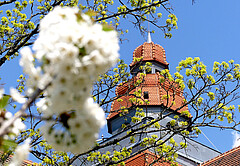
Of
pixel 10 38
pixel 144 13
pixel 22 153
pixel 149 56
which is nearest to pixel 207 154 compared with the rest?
pixel 149 56

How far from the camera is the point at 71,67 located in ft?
4.66

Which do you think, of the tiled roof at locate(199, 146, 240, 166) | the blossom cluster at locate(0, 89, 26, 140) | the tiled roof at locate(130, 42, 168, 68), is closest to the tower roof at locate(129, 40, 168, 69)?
the tiled roof at locate(130, 42, 168, 68)

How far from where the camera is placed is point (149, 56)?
2484 centimetres

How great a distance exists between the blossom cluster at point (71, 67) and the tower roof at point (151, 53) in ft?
75.3

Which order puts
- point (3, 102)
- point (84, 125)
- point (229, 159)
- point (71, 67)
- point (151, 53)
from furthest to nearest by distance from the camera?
1. point (151, 53)
2. point (229, 159)
3. point (3, 102)
4. point (84, 125)
5. point (71, 67)

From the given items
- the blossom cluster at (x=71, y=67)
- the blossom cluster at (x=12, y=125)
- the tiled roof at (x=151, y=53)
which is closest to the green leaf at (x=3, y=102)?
the blossom cluster at (x=12, y=125)

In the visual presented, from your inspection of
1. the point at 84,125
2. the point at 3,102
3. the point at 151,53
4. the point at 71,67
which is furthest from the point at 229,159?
the point at 71,67

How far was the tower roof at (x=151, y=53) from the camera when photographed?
24.8 m

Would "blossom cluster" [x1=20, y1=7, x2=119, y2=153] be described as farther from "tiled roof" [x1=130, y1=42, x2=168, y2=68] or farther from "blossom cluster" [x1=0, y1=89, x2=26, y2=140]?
"tiled roof" [x1=130, y1=42, x2=168, y2=68]

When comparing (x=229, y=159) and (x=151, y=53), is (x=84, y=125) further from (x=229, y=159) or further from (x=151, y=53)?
(x=151, y=53)

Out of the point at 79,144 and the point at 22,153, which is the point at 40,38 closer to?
the point at 79,144

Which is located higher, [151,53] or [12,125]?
[151,53]

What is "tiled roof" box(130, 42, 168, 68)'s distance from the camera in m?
24.8

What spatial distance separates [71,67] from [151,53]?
24034 mm
